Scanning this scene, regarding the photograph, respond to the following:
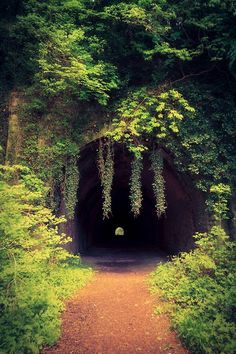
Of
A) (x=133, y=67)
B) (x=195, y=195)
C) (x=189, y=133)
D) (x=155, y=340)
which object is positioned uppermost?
(x=133, y=67)

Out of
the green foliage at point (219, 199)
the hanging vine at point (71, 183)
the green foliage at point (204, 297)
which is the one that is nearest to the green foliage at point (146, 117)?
the hanging vine at point (71, 183)

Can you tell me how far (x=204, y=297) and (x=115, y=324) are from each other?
1.91 meters

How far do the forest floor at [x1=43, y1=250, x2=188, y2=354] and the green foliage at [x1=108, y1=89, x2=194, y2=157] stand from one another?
13.2ft

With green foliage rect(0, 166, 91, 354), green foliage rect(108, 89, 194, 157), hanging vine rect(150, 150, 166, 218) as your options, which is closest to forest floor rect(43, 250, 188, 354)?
green foliage rect(0, 166, 91, 354)

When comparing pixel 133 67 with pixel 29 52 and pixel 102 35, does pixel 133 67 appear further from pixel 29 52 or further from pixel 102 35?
pixel 29 52

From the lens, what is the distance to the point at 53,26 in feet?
25.9

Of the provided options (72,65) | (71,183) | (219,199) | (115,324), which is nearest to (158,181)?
(219,199)

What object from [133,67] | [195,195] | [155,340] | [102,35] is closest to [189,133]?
[195,195]

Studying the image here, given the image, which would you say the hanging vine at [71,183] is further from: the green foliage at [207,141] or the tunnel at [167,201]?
the green foliage at [207,141]

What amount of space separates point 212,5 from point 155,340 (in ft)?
26.0

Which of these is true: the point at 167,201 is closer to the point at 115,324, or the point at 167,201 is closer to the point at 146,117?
the point at 146,117

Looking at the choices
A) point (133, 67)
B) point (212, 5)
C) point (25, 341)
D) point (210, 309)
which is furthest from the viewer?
point (133, 67)

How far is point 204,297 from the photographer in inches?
236

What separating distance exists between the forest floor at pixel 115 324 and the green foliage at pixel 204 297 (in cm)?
30
